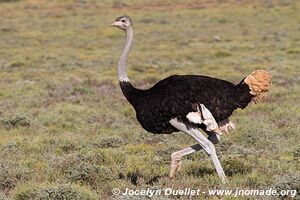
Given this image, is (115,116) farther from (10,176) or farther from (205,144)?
(205,144)

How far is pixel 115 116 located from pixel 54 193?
7841mm

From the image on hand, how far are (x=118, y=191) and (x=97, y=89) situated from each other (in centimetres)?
1236

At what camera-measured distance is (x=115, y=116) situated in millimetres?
14719

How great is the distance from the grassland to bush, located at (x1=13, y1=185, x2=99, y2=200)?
18 mm

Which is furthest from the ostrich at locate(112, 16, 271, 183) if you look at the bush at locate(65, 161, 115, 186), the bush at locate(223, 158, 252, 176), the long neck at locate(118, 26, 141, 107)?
the bush at locate(65, 161, 115, 186)

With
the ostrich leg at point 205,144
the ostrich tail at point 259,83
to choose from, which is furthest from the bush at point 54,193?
the ostrich tail at point 259,83

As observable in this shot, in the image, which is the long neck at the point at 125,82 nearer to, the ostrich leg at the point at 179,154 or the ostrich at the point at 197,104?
the ostrich at the point at 197,104

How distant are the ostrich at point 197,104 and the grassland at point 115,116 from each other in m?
0.68

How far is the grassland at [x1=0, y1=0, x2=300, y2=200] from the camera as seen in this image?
27.0ft

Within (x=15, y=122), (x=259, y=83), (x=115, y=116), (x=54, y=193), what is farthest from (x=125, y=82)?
(x=115, y=116)

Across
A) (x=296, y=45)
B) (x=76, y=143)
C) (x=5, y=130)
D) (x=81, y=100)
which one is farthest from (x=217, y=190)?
(x=296, y=45)

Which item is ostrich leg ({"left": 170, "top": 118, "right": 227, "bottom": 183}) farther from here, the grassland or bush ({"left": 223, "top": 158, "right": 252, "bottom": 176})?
bush ({"left": 223, "top": 158, "right": 252, "bottom": 176})

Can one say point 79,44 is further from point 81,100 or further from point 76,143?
point 76,143

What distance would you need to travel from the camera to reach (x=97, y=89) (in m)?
19.7
